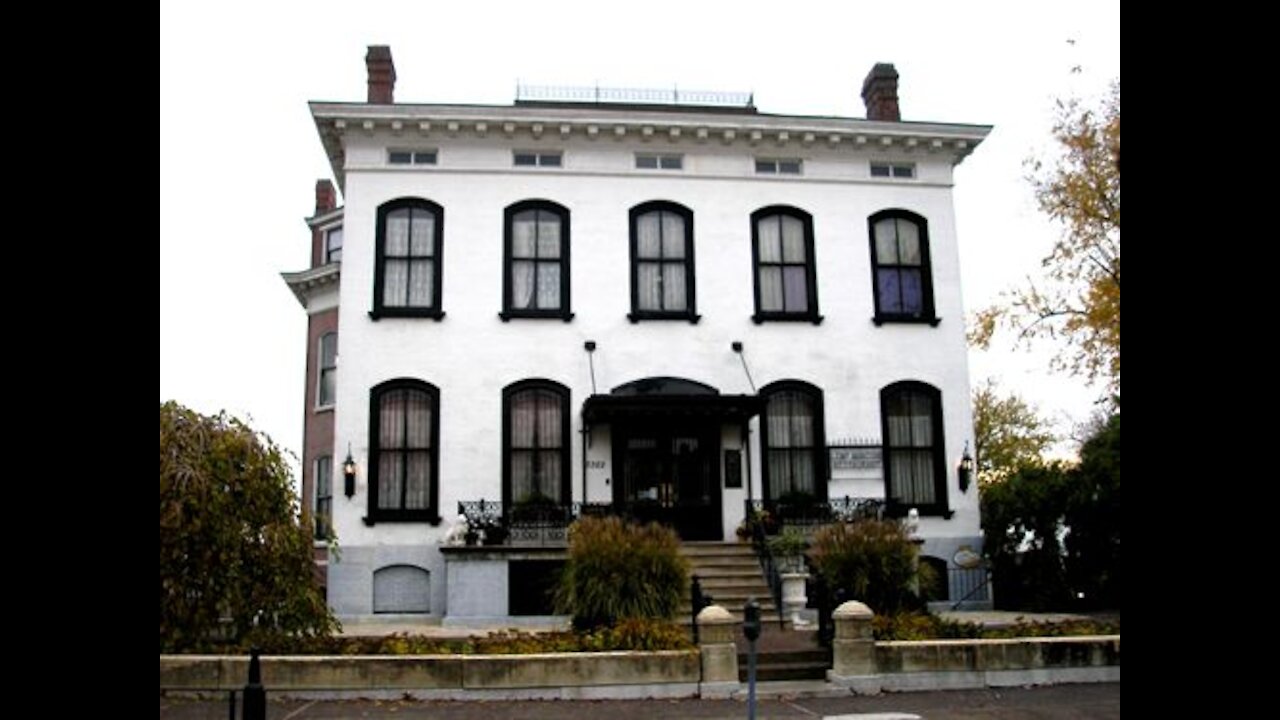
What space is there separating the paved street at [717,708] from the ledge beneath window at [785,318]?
11.2m

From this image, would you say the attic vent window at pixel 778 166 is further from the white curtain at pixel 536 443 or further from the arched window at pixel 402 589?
the arched window at pixel 402 589

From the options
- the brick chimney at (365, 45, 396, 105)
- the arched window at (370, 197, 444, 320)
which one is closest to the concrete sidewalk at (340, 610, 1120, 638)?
the arched window at (370, 197, 444, 320)

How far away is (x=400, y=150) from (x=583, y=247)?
4326 mm

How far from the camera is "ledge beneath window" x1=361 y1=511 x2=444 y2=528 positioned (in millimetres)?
21500

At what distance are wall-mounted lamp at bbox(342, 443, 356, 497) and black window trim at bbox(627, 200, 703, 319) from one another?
6272mm

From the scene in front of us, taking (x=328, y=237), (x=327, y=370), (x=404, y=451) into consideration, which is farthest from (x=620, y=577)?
(x=328, y=237)

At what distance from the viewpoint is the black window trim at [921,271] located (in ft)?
77.5

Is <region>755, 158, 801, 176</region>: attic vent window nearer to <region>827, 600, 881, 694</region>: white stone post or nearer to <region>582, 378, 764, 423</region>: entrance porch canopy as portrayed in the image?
<region>582, 378, 764, 423</region>: entrance porch canopy

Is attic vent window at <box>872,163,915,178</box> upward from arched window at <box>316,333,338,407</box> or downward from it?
upward

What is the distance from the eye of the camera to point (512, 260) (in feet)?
74.9

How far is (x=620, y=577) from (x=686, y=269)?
9.95 meters

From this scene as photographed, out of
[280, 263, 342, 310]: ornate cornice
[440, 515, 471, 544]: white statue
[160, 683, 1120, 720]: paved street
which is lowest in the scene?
[160, 683, 1120, 720]: paved street

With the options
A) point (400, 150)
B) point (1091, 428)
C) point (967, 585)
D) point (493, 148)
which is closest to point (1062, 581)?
point (967, 585)
